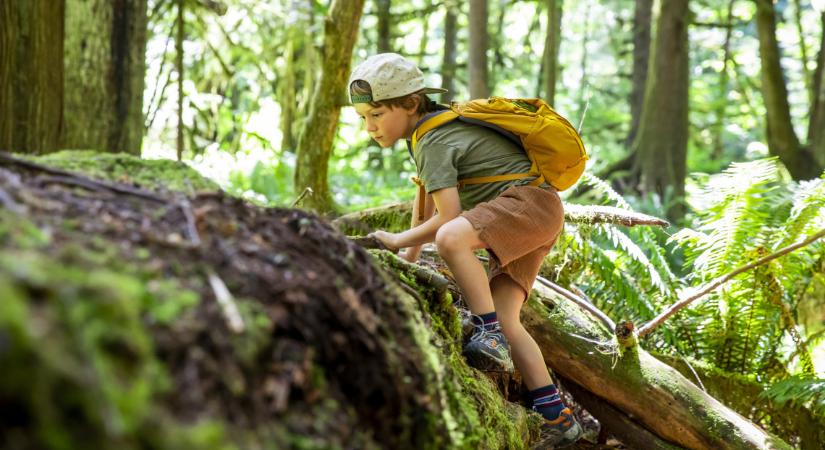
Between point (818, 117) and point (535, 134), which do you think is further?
point (818, 117)

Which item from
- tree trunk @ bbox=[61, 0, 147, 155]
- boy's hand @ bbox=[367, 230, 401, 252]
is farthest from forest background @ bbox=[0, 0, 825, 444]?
boy's hand @ bbox=[367, 230, 401, 252]

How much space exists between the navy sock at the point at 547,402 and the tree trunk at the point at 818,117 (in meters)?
11.6

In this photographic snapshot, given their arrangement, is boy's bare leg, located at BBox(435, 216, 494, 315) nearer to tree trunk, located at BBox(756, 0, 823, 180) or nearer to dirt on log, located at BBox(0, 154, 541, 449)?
dirt on log, located at BBox(0, 154, 541, 449)

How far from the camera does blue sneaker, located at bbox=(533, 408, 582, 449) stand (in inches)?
144

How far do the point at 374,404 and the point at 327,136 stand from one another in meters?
5.29

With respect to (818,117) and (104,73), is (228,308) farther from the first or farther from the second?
(818,117)

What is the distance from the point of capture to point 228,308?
1.53 metres

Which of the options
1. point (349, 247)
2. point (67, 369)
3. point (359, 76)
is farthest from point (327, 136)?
point (67, 369)

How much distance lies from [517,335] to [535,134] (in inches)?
41.1

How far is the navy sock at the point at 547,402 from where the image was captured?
3744mm

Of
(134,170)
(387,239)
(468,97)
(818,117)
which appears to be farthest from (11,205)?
(818,117)

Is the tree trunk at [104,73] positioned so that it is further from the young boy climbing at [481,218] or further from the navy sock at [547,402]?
the navy sock at [547,402]

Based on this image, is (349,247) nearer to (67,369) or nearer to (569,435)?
(67,369)

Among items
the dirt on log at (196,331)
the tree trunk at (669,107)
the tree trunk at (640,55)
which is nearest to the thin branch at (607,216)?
the dirt on log at (196,331)
